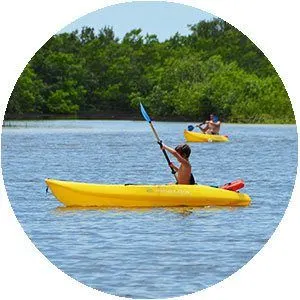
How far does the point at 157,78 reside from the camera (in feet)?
51.2

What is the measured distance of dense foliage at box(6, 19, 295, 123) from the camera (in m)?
15.1

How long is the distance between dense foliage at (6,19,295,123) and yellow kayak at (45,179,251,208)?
232 cm

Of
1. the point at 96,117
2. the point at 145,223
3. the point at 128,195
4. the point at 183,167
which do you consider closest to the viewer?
the point at 145,223

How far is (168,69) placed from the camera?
17.6m

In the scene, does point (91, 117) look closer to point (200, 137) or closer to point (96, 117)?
point (96, 117)

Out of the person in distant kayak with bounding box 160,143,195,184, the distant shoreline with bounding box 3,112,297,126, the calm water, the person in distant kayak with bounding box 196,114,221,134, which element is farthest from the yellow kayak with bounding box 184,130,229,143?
the person in distant kayak with bounding box 160,143,195,184

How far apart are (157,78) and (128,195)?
672cm

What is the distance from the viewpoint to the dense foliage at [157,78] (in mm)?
15109

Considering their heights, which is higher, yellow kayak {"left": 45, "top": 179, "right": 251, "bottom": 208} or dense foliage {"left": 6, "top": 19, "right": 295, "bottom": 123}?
dense foliage {"left": 6, "top": 19, "right": 295, "bottom": 123}

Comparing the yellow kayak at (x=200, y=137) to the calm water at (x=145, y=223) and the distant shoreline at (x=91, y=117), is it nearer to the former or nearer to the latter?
the distant shoreline at (x=91, y=117)

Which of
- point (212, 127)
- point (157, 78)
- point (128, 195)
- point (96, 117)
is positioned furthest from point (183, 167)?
point (212, 127)

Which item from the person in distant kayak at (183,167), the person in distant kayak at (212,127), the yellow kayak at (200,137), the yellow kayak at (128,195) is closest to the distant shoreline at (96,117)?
the yellow kayak at (200,137)

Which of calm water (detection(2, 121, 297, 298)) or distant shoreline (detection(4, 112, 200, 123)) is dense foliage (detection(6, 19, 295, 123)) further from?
calm water (detection(2, 121, 297, 298))

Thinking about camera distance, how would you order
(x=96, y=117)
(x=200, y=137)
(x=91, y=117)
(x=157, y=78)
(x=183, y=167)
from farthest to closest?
(x=200, y=137), (x=91, y=117), (x=96, y=117), (x=157, y=78), (x=183, y=167)
